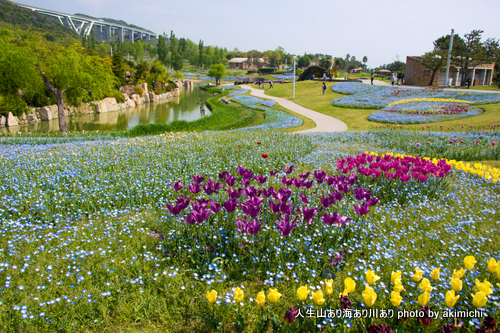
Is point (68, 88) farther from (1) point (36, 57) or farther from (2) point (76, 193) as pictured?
(2) point (76, 193)

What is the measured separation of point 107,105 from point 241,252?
1634 inches

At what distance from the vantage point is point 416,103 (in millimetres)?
25484

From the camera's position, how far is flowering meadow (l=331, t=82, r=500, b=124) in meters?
20.7

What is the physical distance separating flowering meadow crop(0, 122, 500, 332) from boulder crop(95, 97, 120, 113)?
34.3 m

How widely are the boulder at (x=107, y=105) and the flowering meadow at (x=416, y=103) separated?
1164 inches

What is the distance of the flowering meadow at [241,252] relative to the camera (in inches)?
110

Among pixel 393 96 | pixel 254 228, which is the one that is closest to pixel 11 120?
pixel 254 228

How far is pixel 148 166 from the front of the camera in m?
7.46

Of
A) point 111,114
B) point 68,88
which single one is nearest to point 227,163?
point 68,88

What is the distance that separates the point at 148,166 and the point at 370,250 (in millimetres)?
5608

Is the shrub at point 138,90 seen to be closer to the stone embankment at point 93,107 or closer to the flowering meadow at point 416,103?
the stone embankment at point 93,107

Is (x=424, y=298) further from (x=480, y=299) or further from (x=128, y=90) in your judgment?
(x=128, y=90)

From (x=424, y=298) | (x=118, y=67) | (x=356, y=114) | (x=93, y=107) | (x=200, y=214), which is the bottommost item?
(x=424, y=298)

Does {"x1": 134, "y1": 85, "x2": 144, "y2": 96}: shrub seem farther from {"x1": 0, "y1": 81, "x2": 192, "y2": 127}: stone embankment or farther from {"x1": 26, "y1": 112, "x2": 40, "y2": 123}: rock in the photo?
{"x1": 26, "y1": 112, "x2": 40, "y2": 123}: rock
